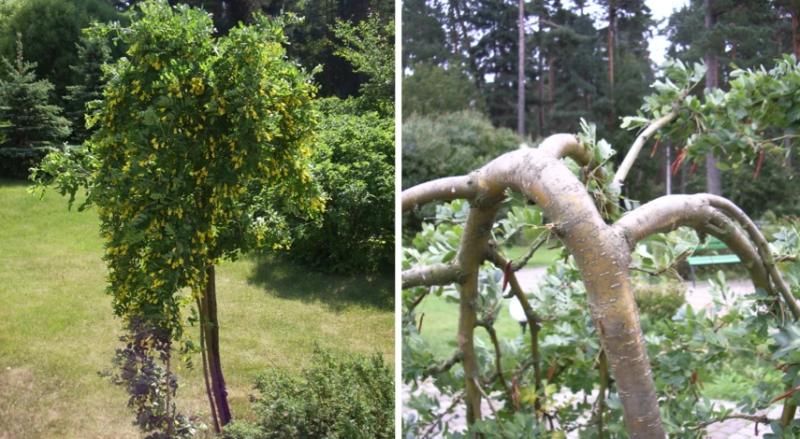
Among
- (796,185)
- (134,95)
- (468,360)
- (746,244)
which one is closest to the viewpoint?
(746,244)

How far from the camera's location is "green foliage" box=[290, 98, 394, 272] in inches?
65.2

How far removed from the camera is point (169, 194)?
1499 millimetres

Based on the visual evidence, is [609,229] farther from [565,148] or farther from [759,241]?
[759,241]

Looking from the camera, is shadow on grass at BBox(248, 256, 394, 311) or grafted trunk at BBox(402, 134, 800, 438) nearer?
grafted trunk at BBox(402, 134, 800, 438)

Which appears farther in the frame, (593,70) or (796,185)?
(593,70)

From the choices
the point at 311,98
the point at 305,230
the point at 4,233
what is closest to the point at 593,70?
the point at 311,98

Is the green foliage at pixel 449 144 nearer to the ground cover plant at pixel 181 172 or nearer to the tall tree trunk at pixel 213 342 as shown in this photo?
the ground cover plant at pixel 181 172

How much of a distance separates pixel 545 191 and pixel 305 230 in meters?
0.89

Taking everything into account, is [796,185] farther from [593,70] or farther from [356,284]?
[356,284]

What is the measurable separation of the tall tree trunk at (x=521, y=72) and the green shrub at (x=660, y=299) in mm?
665

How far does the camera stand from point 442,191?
3.72 ft

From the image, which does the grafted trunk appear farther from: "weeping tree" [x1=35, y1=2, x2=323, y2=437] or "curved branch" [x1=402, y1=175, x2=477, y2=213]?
"weeping tree" [x1=35, y1=2, x2=323, y2=437]

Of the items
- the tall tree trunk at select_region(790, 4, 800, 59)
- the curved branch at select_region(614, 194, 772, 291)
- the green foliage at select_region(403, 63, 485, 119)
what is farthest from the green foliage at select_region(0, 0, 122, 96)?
the tall tree trunk at select_region(790, 4, 800, 59)

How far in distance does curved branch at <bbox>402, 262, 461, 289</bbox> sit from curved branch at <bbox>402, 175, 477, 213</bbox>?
113 millimetres
